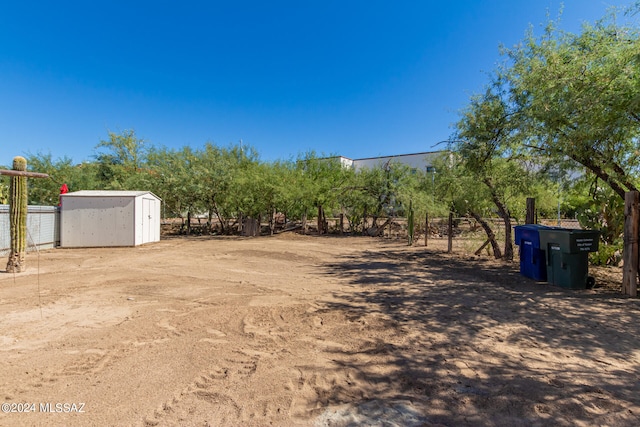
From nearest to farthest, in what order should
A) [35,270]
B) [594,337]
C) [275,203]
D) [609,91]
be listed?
[594,337], [609,91], [35,270], [275,203]

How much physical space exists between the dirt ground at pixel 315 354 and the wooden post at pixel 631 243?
1.25ft

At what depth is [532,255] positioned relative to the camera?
7980mm

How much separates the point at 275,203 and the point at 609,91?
16614 mm


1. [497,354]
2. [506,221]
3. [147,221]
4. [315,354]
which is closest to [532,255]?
[506,221]

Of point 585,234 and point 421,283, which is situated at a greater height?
point 585,234

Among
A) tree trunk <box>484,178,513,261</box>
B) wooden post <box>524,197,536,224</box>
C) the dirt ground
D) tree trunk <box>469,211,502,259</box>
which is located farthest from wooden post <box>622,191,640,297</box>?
tree trunk <box>469,211,502,259</box>

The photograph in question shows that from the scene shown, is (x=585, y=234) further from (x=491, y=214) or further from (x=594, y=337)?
(x=491, y=214)

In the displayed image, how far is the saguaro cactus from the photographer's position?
859 centimetres

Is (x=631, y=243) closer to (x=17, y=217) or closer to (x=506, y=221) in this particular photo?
(x=506, y=221)

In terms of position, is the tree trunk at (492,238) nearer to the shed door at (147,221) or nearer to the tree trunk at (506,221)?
the tree trunk at (506,221)

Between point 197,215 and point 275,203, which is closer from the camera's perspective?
point 275,203

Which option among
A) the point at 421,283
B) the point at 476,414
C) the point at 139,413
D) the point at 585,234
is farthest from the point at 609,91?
the point at 139,413

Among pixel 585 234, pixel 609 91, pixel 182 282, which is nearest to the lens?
pixel 609 91

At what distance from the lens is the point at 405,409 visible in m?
2.71
